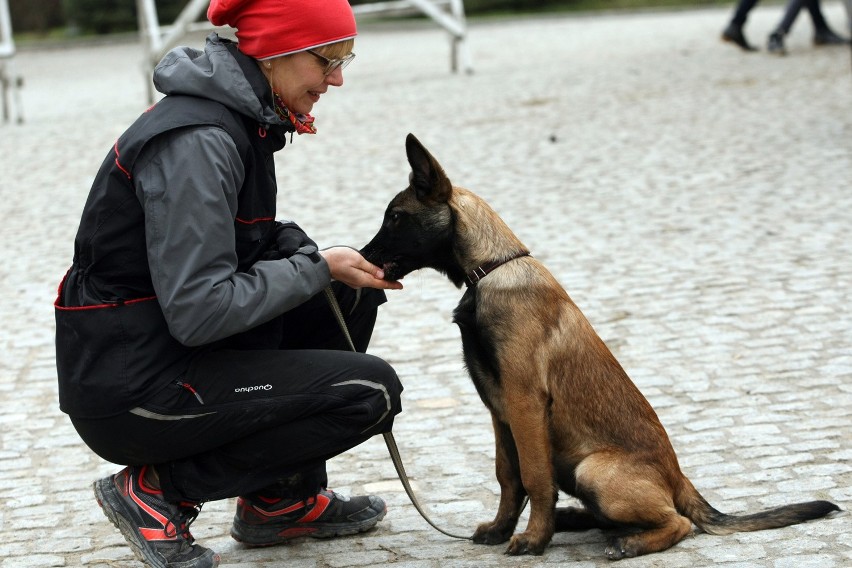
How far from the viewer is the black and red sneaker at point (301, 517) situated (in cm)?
379

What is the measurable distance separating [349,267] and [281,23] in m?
0.69

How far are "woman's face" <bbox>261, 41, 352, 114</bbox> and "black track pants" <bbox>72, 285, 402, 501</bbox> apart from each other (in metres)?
0.69

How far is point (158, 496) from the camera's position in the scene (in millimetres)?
3465

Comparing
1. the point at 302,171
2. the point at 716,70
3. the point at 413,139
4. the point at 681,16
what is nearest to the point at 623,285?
the point at 413,139

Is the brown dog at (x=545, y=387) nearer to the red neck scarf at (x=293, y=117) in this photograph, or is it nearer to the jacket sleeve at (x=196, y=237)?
the red neck scarf at (x=293, y=117)

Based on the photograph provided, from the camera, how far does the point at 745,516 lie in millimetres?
3549

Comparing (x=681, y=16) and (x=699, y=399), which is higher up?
(x=699, y=399)

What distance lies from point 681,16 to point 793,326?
66.5ft

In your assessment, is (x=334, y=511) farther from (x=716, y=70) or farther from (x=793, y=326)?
(x=716, y=70)

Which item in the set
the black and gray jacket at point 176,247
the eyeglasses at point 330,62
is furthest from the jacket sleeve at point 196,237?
the eyeglasses at point 330,62

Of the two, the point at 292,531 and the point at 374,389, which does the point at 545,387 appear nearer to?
the point at 374,389

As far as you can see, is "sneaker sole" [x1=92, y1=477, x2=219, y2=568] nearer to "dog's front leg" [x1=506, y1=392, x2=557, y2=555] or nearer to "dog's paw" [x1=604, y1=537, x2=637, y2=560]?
"dog's front leg" [x1=506, y1=392, x2=557, y2=555]

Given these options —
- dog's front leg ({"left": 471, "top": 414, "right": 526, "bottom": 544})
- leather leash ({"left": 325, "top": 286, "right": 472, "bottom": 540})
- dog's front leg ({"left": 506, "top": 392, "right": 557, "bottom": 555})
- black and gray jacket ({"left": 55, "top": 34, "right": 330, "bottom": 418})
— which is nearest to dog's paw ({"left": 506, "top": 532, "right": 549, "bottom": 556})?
dog's front leg ({"left": 506, "top": 392, "right": 557, "bottom": 555})

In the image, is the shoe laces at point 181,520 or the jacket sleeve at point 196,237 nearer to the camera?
the jacket sleeve at point 196,237
